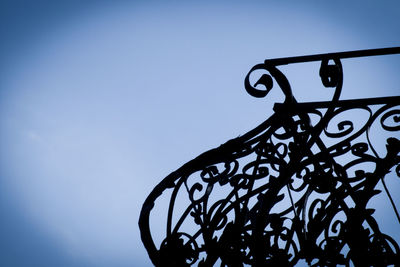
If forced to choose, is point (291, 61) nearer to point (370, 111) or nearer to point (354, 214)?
point (370, 111)

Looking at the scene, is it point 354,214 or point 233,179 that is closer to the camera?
point 354,214

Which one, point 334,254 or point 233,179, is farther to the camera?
point 233,179

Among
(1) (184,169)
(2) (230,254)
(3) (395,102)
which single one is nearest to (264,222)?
(2) (230,254)

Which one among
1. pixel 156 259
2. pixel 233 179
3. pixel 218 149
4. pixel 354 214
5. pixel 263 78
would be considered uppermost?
pixel 263 78

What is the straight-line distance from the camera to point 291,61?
75.0 inches

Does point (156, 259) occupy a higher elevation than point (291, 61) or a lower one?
lower

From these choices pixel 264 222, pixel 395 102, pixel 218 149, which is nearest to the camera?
pixel 264 222

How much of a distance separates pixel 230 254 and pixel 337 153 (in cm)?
89

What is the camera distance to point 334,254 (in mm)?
1974

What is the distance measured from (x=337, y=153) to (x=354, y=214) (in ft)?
1.23

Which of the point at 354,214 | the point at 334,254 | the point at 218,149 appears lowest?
the point at 334,254

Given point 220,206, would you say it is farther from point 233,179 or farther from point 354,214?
point 354,214

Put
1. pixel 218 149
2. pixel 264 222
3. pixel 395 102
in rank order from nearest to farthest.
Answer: pixel 264 222 → pixel 395 102 → pixel 218 149

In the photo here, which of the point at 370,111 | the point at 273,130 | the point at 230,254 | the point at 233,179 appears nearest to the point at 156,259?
the point at 230,254
